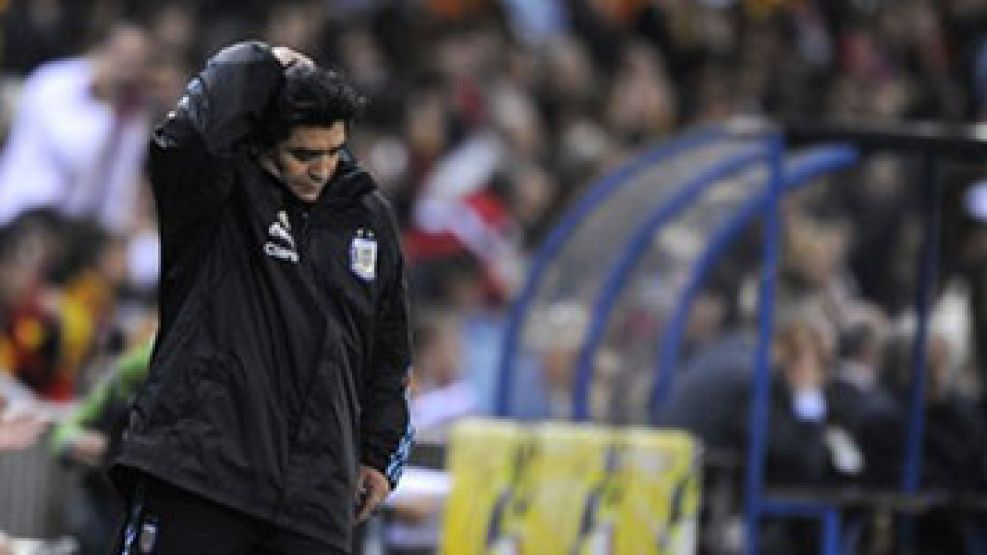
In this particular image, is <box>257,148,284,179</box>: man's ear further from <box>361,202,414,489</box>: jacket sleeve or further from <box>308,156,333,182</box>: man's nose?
<box>361,202,414,489</box>: jacket sleeve

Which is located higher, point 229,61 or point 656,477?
point 229,61

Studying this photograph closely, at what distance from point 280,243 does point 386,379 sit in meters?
0.57

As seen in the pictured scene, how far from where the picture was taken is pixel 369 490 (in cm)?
712

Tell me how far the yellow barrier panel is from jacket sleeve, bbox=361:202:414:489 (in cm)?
382

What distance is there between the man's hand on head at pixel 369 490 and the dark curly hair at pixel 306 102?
977mm

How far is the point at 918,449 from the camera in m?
→ 12.3

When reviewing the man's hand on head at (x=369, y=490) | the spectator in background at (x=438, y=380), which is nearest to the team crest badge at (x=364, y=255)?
the man's hand on head at (x=369, y=490)

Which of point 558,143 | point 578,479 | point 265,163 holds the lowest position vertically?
point 578,479

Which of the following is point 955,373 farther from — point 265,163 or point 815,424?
point 265,163

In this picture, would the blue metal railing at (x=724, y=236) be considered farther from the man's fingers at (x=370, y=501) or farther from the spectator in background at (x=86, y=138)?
the man's fingers at (x=370, y=501)

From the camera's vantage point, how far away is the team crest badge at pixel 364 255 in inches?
271

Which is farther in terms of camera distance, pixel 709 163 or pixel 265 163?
pixel 709 163

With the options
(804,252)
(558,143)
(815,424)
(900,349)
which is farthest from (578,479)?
(558,143)

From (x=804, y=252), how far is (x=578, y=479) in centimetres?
432
